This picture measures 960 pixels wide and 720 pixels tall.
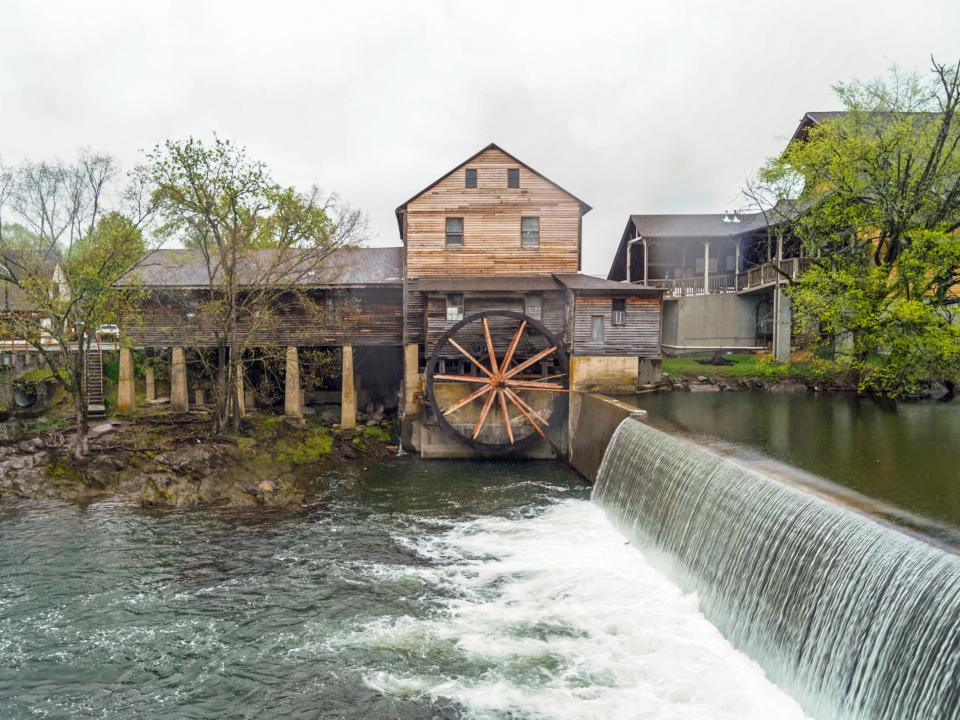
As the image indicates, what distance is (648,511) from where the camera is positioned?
1335 cm

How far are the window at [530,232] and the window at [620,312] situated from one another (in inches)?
165

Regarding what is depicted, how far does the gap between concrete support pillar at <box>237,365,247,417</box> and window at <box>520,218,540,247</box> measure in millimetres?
11450

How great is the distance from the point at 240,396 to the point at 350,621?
15321 millimetres

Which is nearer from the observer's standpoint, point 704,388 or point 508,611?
point 508,611

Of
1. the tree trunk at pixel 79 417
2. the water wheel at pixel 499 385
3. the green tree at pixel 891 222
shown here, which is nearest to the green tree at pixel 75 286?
the tree trunk at pixel 79 417

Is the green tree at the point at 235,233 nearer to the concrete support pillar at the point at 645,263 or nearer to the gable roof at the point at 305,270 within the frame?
the gable roof at the point at 305,270

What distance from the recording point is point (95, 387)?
2447 cm

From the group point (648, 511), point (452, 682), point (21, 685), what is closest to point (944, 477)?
point (648, 511)

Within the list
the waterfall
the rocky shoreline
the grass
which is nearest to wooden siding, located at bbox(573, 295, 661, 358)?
the grass

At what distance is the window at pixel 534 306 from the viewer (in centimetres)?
2323

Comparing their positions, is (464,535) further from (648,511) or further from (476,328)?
(476,328)

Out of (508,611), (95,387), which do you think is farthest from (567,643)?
(95,387)

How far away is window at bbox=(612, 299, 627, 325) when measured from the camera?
22.3 meters

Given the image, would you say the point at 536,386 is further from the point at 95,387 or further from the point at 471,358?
the point at 95,387
